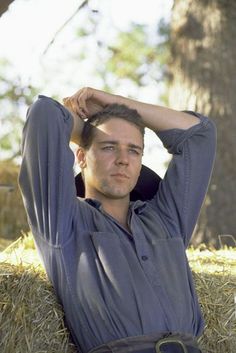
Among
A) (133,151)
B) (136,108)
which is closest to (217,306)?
(133,151)

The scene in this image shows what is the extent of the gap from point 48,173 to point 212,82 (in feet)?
10.7

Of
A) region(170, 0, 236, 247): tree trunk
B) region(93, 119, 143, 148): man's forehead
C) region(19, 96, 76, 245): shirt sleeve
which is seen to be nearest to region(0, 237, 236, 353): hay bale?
region(19, 96, 76, 245): shirt sleeve

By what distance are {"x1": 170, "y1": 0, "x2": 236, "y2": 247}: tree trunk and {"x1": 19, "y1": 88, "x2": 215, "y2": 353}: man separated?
102 inches

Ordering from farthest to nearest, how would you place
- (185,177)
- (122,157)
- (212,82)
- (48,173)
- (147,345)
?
1. (212,82)
2. (185,177)
3. (122,157)
4. (48,173)
5. (147,345)

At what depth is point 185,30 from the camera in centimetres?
617

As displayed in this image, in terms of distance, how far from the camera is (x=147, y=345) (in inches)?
111

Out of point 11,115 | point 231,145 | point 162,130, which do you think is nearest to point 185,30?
point 231,145

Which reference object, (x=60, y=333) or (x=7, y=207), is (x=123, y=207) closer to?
(x=60, y=333)

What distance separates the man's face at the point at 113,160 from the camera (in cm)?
314

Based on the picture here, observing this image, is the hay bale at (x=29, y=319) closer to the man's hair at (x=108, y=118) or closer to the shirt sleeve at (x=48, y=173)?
the shirt sleeve at (x=48, y=173)

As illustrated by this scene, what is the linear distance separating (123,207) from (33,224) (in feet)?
1.16

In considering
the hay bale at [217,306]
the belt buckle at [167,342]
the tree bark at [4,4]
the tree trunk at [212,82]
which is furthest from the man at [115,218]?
the tree trunk at [212,82]

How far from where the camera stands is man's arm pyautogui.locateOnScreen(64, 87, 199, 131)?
3.34m

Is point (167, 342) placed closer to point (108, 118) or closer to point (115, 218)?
point (115, 218)
